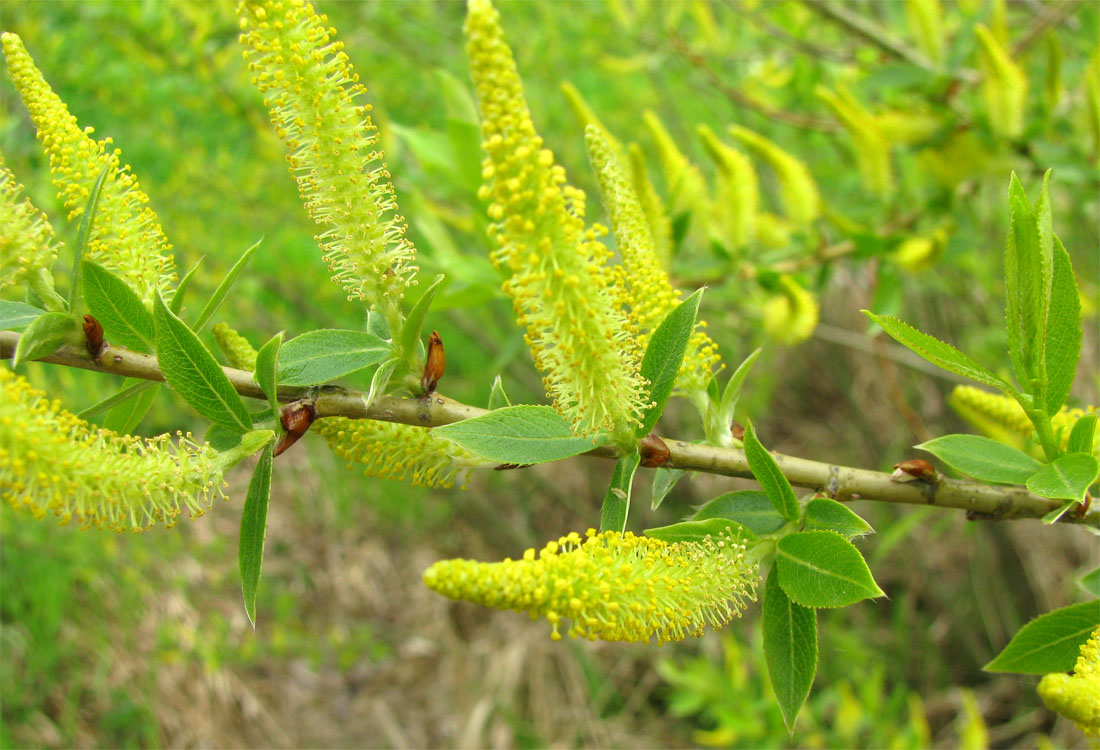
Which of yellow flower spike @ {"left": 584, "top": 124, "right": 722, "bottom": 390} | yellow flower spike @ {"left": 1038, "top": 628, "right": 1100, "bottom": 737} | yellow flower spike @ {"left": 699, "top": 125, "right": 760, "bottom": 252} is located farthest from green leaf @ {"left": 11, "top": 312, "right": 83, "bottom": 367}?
yellow flower spike @ {"left": 699, "top": 125, "right": 760, "bottom": 252}

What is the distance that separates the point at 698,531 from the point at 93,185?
657 mm

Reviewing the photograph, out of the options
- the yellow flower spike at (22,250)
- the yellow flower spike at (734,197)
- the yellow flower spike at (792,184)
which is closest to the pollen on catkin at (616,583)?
the yellow flower spike at (22,250)

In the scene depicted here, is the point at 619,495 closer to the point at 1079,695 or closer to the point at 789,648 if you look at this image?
the point at 789,648

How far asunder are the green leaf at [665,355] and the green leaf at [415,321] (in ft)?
0.70

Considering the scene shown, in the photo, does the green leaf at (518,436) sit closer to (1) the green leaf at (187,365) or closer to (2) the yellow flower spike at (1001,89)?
(1) the green leaf at (187,365)

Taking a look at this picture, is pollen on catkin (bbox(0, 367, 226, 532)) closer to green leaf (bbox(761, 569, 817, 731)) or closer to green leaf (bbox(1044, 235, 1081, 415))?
green leaf (bbox(761, 569, 817, 731))

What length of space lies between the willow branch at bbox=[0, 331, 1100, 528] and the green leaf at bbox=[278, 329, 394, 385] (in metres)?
0.03

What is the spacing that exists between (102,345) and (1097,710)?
93 cm

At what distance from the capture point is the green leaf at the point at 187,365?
2.30 ft

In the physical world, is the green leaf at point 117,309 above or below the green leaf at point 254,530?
above

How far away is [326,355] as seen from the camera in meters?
0.77

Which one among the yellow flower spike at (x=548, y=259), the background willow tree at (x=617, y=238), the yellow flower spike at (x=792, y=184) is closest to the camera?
the yellow flower spike at (x=548, y=259)

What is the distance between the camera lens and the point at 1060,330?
0.79 meters

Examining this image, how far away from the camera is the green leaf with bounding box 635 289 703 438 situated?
0.76 m
